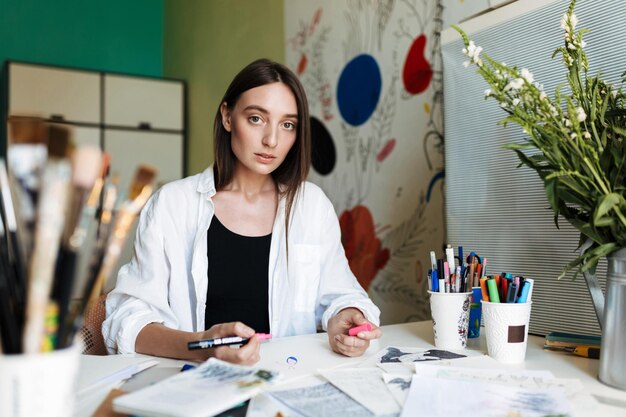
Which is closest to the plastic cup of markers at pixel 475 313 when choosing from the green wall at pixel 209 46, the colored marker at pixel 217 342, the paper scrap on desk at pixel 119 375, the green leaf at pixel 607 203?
the green leaf at pixel 607 203

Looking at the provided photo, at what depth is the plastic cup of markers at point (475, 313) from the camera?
1042mm

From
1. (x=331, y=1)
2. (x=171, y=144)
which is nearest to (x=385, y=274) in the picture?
(x=331, y=1)

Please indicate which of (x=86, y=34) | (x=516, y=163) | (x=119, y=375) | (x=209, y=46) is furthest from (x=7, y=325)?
(x=86, y=34)

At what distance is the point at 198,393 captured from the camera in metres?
0.63

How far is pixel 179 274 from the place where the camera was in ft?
4.00

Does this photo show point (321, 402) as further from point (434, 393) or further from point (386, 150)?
point (386, 150)

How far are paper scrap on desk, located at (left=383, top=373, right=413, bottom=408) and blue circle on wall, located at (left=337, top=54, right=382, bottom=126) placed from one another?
44.2 inches

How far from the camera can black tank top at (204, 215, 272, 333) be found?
50.0 inches

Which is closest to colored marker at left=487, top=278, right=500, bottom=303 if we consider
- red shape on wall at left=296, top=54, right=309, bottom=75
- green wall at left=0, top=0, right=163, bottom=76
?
red shape on wall at left=296, top=54, right=309, bottom=75

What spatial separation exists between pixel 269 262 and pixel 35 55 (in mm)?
2945

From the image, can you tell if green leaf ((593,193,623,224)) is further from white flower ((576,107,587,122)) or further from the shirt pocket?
the shirt pocket

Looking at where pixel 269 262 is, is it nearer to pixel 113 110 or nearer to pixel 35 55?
pixel 113 110

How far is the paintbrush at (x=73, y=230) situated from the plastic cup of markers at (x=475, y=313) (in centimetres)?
79

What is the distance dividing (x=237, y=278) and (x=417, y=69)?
808mm
